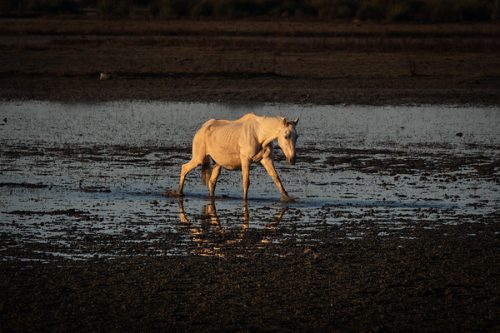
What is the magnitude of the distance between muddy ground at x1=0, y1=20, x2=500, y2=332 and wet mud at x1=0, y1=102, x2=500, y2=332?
0.03m

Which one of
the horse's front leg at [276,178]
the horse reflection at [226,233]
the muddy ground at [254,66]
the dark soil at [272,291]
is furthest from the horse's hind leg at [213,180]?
the muddy ground at [254,66]

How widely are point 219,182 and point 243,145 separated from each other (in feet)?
6.78

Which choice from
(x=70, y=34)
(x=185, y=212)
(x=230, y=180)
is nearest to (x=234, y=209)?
(x=185, y=212)

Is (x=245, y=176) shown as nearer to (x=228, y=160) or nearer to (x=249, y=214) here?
(x=228, y=160)

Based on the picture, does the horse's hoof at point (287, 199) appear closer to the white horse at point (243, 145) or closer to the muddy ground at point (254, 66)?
the white horse at point (243, 145)

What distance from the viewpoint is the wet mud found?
8.84 meters

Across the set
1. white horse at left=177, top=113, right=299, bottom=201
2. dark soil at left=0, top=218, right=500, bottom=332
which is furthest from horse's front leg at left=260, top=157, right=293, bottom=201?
dark soil at left=0, top=218, right=500, bottom=332

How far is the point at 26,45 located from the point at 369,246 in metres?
30.8

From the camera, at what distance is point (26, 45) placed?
40.0 m

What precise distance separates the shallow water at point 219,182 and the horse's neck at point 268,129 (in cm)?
91

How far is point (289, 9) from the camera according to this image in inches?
2761

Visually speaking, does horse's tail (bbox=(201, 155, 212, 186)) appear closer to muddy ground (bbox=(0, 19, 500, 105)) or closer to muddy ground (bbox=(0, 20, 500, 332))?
muddy ground (bbox=(0, 20, 500, 332))

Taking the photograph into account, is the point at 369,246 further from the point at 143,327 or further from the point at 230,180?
the point at 230,180

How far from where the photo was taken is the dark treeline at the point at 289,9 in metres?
63.8
